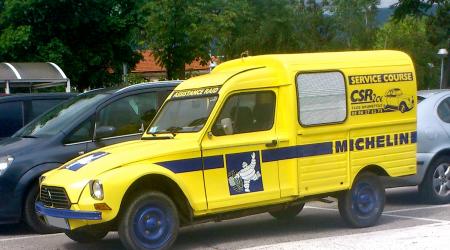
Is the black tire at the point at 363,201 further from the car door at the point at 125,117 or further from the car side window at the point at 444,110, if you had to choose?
the car door at the point at 125,117

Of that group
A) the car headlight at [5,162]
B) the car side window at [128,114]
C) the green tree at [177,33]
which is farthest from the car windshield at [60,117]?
the green tree at [177,33]

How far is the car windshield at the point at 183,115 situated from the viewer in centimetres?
812

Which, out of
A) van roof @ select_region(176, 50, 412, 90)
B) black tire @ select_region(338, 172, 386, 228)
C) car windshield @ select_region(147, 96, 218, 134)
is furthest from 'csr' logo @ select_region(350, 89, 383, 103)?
car windshield @ select_region(147, 96, 218, 134)

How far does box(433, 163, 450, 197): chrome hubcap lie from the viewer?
10695 mm

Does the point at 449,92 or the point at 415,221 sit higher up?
the point at 449,92

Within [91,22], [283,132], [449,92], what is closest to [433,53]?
[91,22]

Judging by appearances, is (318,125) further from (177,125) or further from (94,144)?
(94,144)

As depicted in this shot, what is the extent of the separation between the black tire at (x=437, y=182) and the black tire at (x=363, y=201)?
5.75 ft

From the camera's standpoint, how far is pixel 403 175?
Answer: 931 centimetres

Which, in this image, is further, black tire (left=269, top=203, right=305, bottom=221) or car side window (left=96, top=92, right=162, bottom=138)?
car side window (left=96, top=92, right=162, bottom=138)

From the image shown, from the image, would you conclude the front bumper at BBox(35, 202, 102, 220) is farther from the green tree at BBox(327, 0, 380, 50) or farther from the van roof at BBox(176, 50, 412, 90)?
the green tree at BBox(327, 0, 380, 50)

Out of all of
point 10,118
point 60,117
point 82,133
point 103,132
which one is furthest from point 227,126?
point 10,118

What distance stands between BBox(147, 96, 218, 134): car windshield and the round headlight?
134 cm

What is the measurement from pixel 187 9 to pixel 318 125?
961cm
